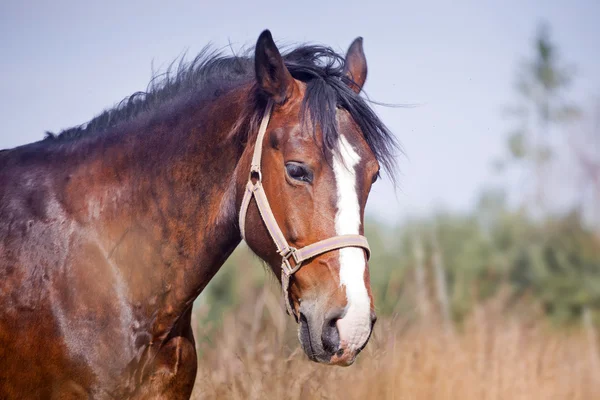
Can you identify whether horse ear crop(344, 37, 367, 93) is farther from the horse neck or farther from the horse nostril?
the horse nostril

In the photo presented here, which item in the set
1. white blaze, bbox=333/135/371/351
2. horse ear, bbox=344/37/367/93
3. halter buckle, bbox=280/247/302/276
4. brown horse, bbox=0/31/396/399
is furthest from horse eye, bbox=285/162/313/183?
horse ear, bbox=344/37/367/93

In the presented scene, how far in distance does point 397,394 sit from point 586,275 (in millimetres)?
13001

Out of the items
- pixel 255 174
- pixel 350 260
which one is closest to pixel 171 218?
pixel 255 174

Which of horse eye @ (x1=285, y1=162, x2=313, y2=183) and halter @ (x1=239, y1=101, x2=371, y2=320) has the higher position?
horse eye @ (x1=285, y1=162, x2=313, y2=183)

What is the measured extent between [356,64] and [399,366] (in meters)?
3.61

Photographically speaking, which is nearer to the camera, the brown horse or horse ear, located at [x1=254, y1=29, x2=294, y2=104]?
the brown horse

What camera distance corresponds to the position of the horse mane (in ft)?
10.6

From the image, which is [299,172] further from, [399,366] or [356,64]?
[399,366]

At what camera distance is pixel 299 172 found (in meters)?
3.01

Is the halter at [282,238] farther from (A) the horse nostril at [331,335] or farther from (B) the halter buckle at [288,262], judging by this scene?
(A) the horse nostril at [331,335]

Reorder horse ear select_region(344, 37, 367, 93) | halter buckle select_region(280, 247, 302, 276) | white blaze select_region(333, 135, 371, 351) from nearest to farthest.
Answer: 1. white blaze select_region(333, 135, 371, 351)
2. halter buckle select_region(280, 247, 302, 276)
3. horse ear select_region(344, 37, 367, 93)

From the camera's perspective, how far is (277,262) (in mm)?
3098

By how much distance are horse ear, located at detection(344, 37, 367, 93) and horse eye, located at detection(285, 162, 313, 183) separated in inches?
37.8

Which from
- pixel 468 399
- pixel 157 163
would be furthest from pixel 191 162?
pixel 468 399
